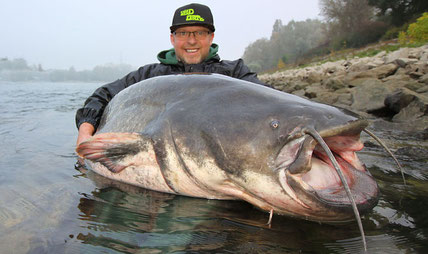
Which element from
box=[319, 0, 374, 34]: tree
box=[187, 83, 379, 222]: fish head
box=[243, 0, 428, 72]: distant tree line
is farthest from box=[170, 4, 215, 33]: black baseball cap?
box=[319, 0, 374, 34]: tree

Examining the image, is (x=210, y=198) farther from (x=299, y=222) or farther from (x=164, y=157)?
(x=299, y=222)

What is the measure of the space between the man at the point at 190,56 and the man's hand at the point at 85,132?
55cm

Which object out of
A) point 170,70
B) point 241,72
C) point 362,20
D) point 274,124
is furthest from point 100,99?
point 362,20

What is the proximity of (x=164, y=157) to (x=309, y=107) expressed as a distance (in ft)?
2.88

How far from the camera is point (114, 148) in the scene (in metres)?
1.94

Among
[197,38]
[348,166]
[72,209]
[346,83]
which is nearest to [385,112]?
[346,83]

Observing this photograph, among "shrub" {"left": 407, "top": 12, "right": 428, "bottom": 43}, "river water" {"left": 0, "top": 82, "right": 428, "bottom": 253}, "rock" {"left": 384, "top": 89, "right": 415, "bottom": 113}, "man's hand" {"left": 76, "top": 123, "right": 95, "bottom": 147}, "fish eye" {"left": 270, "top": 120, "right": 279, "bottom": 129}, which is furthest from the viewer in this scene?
"shrub" {"left": 407, "top": 12, "right": 428, "bottom": 43}

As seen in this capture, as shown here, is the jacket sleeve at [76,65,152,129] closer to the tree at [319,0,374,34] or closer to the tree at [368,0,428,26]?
the tree at [368,0,428,26]

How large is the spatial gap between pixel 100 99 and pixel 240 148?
86.4 inches

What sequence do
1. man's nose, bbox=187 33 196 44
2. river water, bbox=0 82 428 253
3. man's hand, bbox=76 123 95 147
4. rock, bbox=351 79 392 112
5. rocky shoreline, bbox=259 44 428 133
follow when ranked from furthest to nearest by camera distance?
rock, bbox=351 79 392 112 → rocky shoreline, bbox=259 44 428 133 → man's nose, bbox=187 33 196 44 → man's hand, bbox=76 123 95 147 → river water, bbox=0 82 428 253

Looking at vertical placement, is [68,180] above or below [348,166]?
below

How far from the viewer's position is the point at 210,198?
1.86m

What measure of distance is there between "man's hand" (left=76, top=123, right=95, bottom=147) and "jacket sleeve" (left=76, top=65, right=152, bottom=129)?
5cm

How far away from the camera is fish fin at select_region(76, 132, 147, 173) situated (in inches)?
75.8
